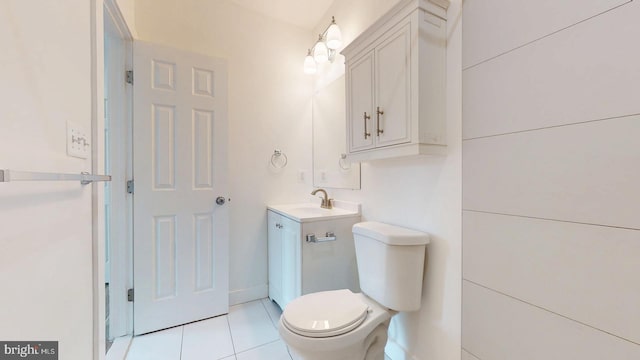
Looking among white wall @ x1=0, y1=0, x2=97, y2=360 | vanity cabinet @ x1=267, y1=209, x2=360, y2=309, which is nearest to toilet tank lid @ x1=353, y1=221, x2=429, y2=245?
vanity cabinet @ x1=267, y1=209, x2=360, y2=309

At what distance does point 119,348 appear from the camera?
159cm

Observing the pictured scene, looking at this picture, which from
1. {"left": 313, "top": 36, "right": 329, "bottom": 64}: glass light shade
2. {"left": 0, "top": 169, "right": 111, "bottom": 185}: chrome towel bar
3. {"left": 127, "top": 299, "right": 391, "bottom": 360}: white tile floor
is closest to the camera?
→ {"left": 0, "top": 169, "right": 111, "bottom": 185}: chrome towel bar

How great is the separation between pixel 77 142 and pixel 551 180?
1613 mm

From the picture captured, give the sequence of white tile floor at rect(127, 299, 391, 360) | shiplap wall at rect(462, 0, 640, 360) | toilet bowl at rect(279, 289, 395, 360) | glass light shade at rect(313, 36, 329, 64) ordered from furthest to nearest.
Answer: glass light shade at rect(313, 36, 329, 64), white tile floor at rect(127, 299, 391, 360), toilet bowl at rect(279, 289, 395, 360), shiplap wall at rect(462, 0, 640, 360)

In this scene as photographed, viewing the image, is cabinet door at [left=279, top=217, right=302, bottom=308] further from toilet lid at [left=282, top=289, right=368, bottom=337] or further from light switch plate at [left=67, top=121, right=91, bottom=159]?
light switch plate at [left=67, top=121, right=91, bottom=159]

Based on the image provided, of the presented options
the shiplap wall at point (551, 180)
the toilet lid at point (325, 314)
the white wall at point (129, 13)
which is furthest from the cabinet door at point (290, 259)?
the white wall at point (129, 13)

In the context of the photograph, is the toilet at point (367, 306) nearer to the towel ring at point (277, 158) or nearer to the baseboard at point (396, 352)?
the baseboard at point (396, 352)

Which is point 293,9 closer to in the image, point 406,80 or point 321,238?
point 406,80

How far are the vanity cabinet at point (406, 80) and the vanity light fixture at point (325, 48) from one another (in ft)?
1.88

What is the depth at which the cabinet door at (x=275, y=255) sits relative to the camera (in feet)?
6.61

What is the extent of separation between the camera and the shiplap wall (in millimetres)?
716

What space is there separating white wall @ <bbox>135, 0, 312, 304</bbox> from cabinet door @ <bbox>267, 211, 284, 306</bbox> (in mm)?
92

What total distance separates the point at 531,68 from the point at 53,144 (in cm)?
157

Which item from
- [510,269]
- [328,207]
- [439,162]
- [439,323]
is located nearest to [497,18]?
[439,162]
